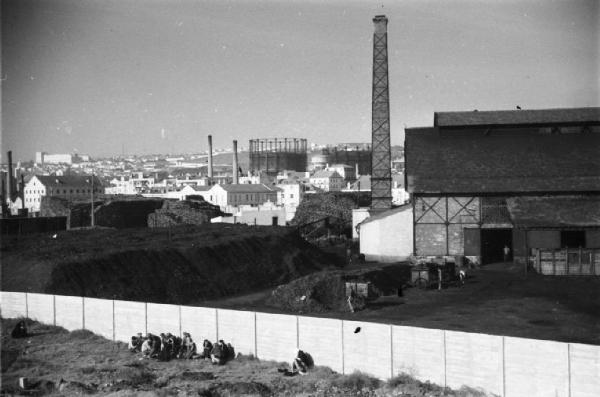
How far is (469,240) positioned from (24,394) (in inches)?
1283

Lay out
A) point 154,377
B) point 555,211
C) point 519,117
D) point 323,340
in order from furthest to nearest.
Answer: point 519,117, point 555,211, point 154,377, point 323,340

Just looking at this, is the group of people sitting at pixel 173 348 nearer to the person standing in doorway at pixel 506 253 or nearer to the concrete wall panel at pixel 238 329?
the concrete wall panel at pixel 238 329

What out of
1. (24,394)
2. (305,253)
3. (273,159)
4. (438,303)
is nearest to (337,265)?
(305,253)

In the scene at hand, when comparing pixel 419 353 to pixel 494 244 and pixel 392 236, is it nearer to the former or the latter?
pixel 494 244

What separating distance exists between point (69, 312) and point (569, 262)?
27.4 meters

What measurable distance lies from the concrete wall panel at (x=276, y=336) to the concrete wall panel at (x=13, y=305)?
470 inches

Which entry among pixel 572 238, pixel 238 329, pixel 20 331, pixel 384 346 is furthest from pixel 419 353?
pixel 572 238

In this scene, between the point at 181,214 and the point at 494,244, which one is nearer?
the point at 494,244

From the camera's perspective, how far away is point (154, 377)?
22375 millimetres

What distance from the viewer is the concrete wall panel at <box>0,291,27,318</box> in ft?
98.6

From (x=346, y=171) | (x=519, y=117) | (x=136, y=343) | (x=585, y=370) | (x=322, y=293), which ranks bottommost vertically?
(x=136, y=343)

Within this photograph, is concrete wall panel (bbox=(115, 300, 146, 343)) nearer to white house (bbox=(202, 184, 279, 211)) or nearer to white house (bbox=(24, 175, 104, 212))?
white house (bbox=(202, 184, 279, 211))

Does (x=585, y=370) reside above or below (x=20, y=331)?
above

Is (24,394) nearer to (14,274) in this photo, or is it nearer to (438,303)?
(14,274)
